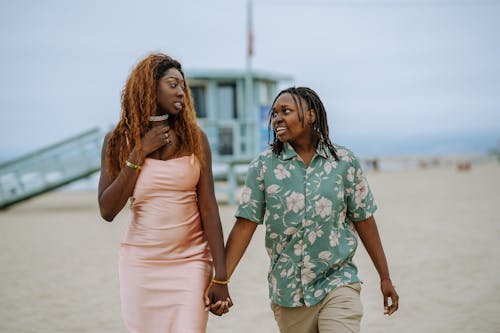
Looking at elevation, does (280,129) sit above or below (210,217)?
above

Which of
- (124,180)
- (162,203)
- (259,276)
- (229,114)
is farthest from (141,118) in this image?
(229,114)

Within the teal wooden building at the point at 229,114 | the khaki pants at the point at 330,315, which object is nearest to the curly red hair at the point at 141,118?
the khaki pants at the point at 330,315

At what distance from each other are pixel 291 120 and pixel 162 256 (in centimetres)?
92

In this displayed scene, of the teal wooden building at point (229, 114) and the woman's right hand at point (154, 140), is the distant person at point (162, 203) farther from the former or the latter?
the teal wooden building at point (229, 114)

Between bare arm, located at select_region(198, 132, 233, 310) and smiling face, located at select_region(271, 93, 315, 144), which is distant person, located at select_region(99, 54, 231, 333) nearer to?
bare arm, located at select_region(198, 132, 233, 310)

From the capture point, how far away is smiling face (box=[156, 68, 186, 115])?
3.21 metres

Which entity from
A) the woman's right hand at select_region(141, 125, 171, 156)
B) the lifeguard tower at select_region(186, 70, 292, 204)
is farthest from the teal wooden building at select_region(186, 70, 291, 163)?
the woman's right hand at select_region(141, 125, 171, 156)

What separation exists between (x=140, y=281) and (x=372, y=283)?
18.4ft

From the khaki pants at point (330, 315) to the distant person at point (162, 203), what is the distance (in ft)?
1.05

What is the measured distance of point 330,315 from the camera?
10.2 feet

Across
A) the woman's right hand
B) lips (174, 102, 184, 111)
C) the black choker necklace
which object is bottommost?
the woman's right hand

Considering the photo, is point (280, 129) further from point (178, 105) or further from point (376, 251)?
point (376, 251)

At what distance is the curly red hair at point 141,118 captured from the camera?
3188 mm

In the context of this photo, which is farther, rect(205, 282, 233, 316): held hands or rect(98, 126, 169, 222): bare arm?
rect(205, 282, 233, 316): held hands
